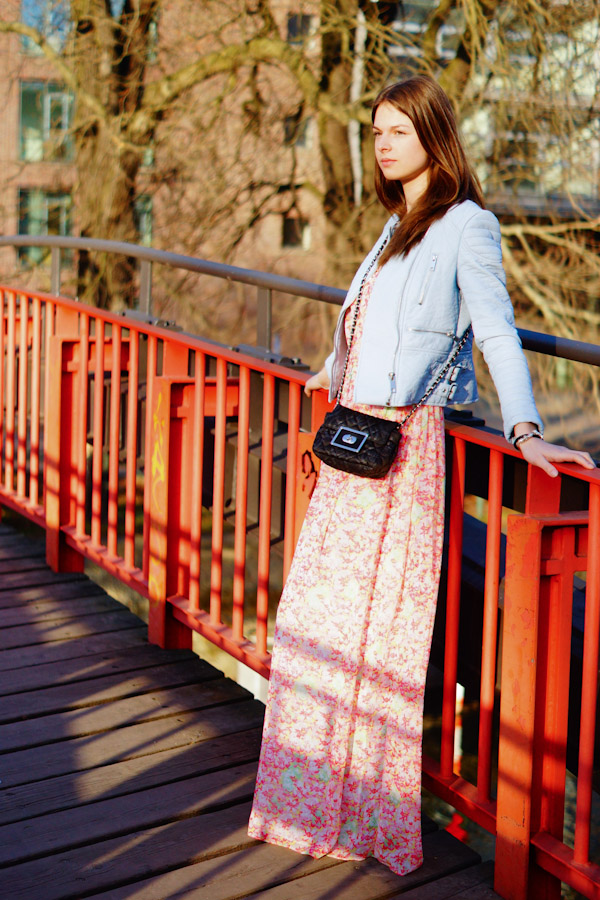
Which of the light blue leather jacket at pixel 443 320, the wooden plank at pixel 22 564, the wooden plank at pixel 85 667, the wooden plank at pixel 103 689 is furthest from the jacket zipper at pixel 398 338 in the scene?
the wooden plank at pixel 22 564

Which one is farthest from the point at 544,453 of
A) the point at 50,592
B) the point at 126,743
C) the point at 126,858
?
the point at 50,592

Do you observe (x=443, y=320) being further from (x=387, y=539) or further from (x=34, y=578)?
(x=34, y=578)

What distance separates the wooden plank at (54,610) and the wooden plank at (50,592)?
0.10 ft

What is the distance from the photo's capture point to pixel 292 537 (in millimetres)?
2957

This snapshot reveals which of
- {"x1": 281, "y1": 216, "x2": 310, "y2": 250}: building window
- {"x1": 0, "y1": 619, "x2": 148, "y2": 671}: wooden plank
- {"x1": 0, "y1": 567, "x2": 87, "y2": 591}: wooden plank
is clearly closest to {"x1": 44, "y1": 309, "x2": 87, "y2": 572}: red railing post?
{"x1": 0, "y1": 567, "x2": 87, "y2": 591}: wooden plank

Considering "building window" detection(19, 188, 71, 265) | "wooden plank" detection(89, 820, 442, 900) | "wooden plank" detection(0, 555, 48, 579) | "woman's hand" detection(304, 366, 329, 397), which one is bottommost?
"wooden plank" detection(89, 820, 442, 900)

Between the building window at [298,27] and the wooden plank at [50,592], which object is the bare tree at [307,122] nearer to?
the building window at [298,27]

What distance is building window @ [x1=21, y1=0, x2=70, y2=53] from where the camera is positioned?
39.3 feet

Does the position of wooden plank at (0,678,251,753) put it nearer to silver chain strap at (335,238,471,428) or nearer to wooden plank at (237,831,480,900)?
wooden plank at (237,831,480,900)

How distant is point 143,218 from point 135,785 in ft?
35.6

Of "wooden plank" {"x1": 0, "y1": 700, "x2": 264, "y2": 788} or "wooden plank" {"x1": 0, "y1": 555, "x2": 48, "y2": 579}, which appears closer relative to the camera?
"wooden plank" {"x1": 0, "y1": 700, "x2": 264, "y2": 788}

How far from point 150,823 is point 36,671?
1004mm

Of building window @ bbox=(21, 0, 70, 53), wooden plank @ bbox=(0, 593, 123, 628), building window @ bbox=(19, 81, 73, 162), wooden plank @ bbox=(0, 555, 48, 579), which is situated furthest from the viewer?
building window @ bbox=(19, 81, 73, 162)

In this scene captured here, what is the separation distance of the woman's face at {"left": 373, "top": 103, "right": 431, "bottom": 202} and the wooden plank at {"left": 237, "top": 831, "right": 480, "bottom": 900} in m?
1.48
